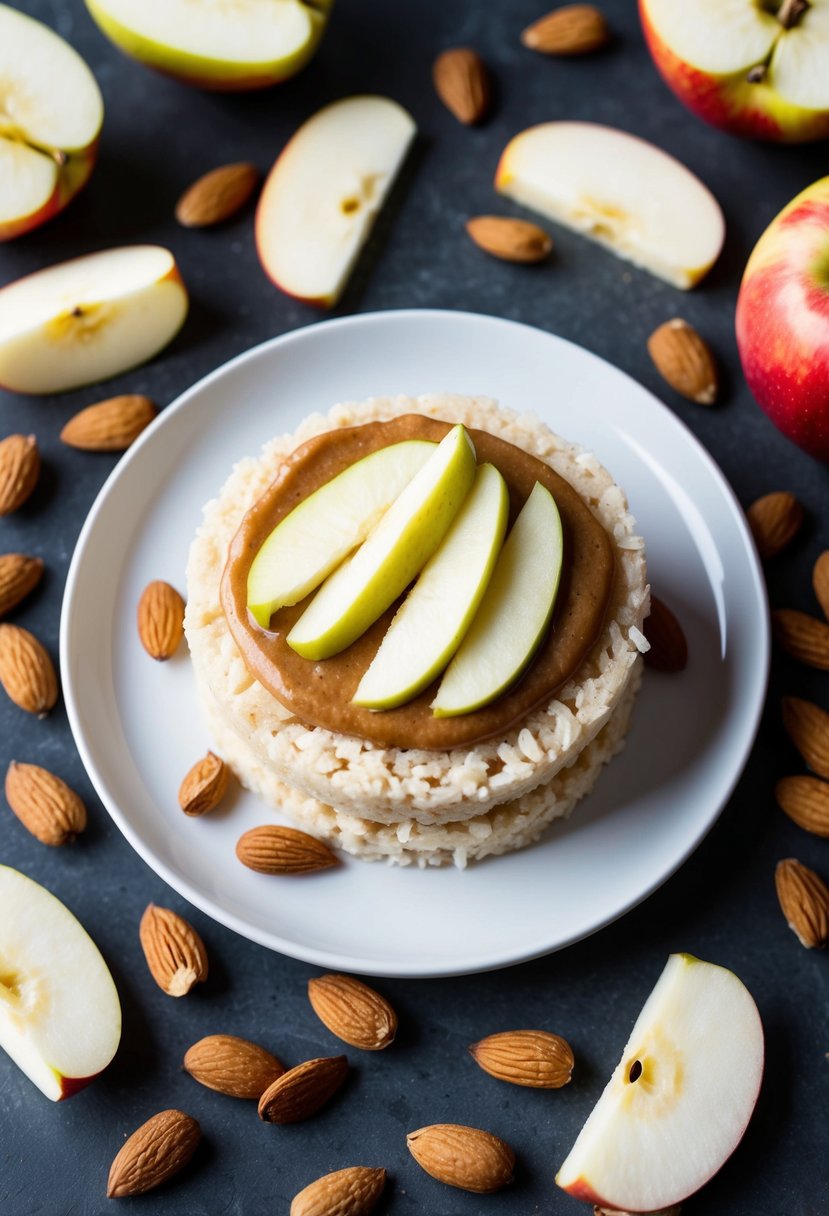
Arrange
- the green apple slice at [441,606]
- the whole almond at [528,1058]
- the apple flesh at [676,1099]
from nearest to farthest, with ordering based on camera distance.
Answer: the green apple slice at [441,606] → the apple flesh at [676,1099] → the whole almond at [528,1058]

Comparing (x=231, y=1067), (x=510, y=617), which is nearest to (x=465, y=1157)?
(x=231, y=1067)

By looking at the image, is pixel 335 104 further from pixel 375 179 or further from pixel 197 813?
pixel 197 813

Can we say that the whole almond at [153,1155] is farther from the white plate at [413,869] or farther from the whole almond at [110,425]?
the whole almond at [110,425]

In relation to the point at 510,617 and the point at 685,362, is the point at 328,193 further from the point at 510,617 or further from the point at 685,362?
the point at 510,617

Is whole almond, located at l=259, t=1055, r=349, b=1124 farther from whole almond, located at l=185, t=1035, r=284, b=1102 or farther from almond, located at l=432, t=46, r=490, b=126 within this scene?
almond, located at l=432, t=46, r=490, b=126

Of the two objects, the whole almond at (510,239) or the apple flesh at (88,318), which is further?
the whole almond at (510,239)

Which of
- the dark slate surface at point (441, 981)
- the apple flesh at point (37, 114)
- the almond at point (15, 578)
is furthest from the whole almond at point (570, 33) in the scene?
the almond at point (15, 578)

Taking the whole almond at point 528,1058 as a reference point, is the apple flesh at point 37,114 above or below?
above
